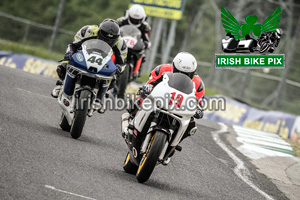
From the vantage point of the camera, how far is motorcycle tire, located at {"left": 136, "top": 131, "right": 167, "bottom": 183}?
7.89 m

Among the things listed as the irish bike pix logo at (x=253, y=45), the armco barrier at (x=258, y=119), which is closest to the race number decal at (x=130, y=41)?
the armco barrier at (x=258, y=119)

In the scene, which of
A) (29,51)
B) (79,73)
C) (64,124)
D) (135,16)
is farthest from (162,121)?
(29,51)

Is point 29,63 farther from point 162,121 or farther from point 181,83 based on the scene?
point 162,121

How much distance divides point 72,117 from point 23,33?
19152 mm

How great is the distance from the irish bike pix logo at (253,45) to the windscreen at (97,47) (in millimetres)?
11587

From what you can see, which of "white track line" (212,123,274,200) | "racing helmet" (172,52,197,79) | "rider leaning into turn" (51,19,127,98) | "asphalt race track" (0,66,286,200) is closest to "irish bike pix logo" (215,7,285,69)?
"white track line" (212,123,274,200)

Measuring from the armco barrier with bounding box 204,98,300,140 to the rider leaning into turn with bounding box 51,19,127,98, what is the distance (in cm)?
694

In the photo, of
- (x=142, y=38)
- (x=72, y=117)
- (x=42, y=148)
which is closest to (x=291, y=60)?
(x=142, y=38)

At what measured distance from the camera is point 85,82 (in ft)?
33.7

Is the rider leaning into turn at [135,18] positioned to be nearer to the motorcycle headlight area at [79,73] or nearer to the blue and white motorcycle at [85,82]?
the blue and white motorcycle at [85,82]

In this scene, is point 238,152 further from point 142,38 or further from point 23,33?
point 23,33

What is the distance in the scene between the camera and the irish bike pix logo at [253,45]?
21.8 metres

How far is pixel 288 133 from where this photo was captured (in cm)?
1702

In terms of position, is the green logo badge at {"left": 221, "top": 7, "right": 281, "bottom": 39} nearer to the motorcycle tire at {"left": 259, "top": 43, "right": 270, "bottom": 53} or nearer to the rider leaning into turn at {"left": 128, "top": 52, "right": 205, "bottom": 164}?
the motorcycle tire at {"left": 259, "top": 43, "right": 270, "bottom": 53}
